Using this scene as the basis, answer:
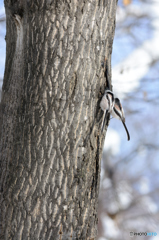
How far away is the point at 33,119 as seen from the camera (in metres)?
1.64

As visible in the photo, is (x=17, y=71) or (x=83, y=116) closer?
(x=83, y=116)

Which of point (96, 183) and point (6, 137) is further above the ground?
point (6, 137)

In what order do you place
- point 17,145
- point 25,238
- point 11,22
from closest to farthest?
point 25,238 < point 17,145 < point 11,22

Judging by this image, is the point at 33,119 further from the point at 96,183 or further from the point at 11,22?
the point at 11,22

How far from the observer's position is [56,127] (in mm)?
1609

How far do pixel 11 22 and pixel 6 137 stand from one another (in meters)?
0.78

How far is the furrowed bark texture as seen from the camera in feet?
5.18

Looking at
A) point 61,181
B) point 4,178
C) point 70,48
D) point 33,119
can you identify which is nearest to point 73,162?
point 61,181

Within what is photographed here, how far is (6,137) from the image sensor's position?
1.75m

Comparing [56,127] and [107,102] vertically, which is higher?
[107,102]

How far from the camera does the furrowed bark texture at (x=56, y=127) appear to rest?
1580mm

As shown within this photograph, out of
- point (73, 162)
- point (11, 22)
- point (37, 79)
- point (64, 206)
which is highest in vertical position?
point (11, 22)

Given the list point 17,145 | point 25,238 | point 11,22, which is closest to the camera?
point 25,238

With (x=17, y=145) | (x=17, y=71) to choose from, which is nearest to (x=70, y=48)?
(x=17, y=71)
